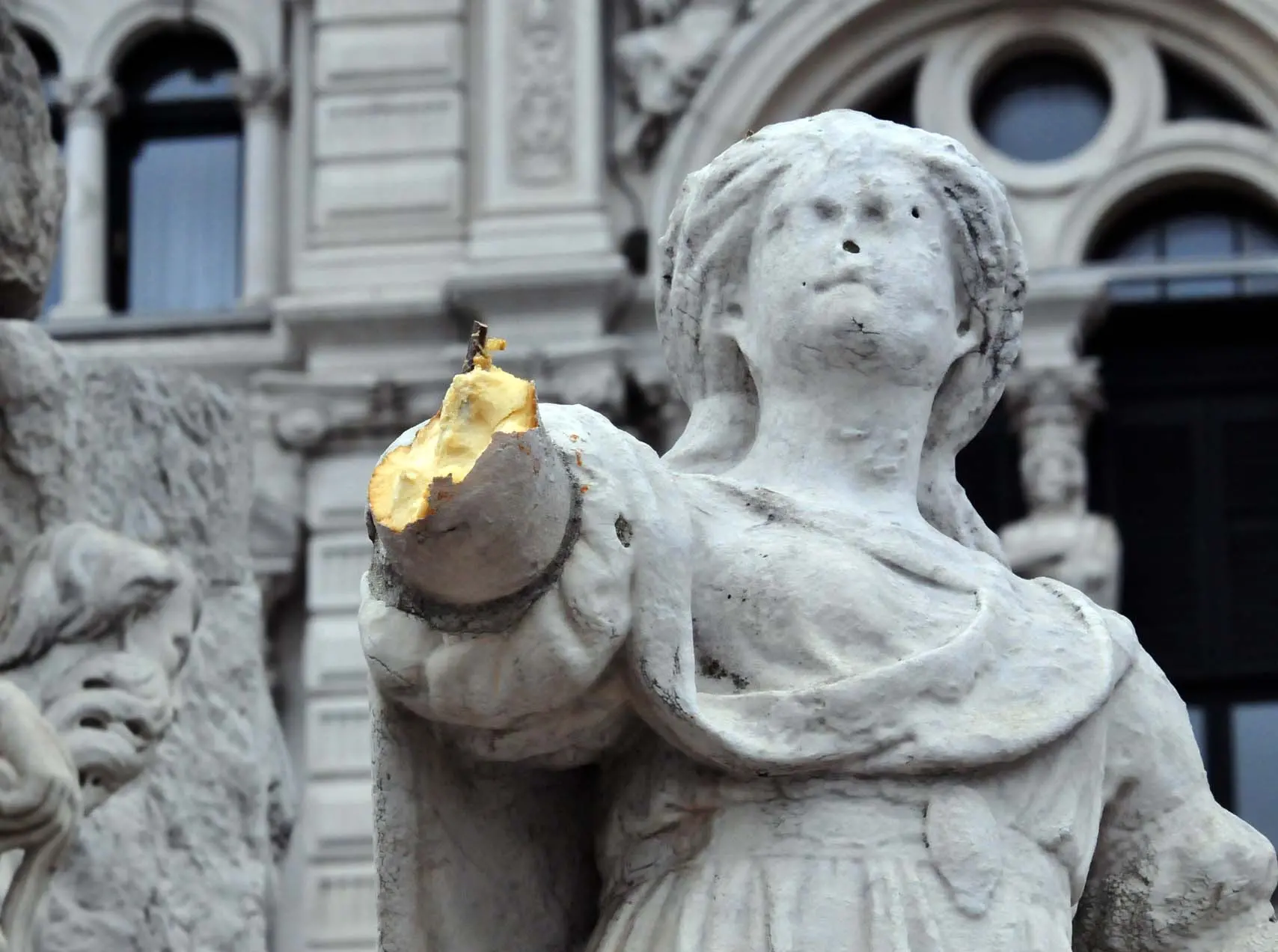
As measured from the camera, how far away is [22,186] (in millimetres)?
5367

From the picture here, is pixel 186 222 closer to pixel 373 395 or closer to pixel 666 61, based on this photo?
pixel 373 395

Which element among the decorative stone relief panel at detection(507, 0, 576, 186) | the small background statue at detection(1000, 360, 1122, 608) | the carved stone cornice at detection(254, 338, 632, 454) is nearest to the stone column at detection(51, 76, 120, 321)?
the carved stone cornice at detection(254, 338, 632, 454)

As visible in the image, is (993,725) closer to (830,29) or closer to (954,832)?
(954,832)

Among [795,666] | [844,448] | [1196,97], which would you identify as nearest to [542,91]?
[1196,97]

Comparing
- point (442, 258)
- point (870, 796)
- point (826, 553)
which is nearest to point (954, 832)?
point (870, 796)

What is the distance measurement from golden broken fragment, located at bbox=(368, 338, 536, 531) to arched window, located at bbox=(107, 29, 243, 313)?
1236cm

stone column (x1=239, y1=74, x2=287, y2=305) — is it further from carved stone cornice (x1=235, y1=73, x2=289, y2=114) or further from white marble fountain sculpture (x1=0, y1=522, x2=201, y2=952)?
white marble fountain sculpture (x1=0, y1=522, x2=201, y2=952)

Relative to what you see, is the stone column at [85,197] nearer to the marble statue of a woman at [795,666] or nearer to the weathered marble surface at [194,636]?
the weathered marble surface at [194,636]

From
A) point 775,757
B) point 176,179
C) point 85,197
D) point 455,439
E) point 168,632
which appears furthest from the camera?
point 176,179

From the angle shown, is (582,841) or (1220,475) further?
(1220,475)

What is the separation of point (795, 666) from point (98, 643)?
6.85ft

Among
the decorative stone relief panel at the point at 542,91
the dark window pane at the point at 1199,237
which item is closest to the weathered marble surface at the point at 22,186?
the decorative stone relief panel at the point at 542,91

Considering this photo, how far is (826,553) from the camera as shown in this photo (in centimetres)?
339

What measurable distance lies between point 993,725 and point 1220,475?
1100cm
